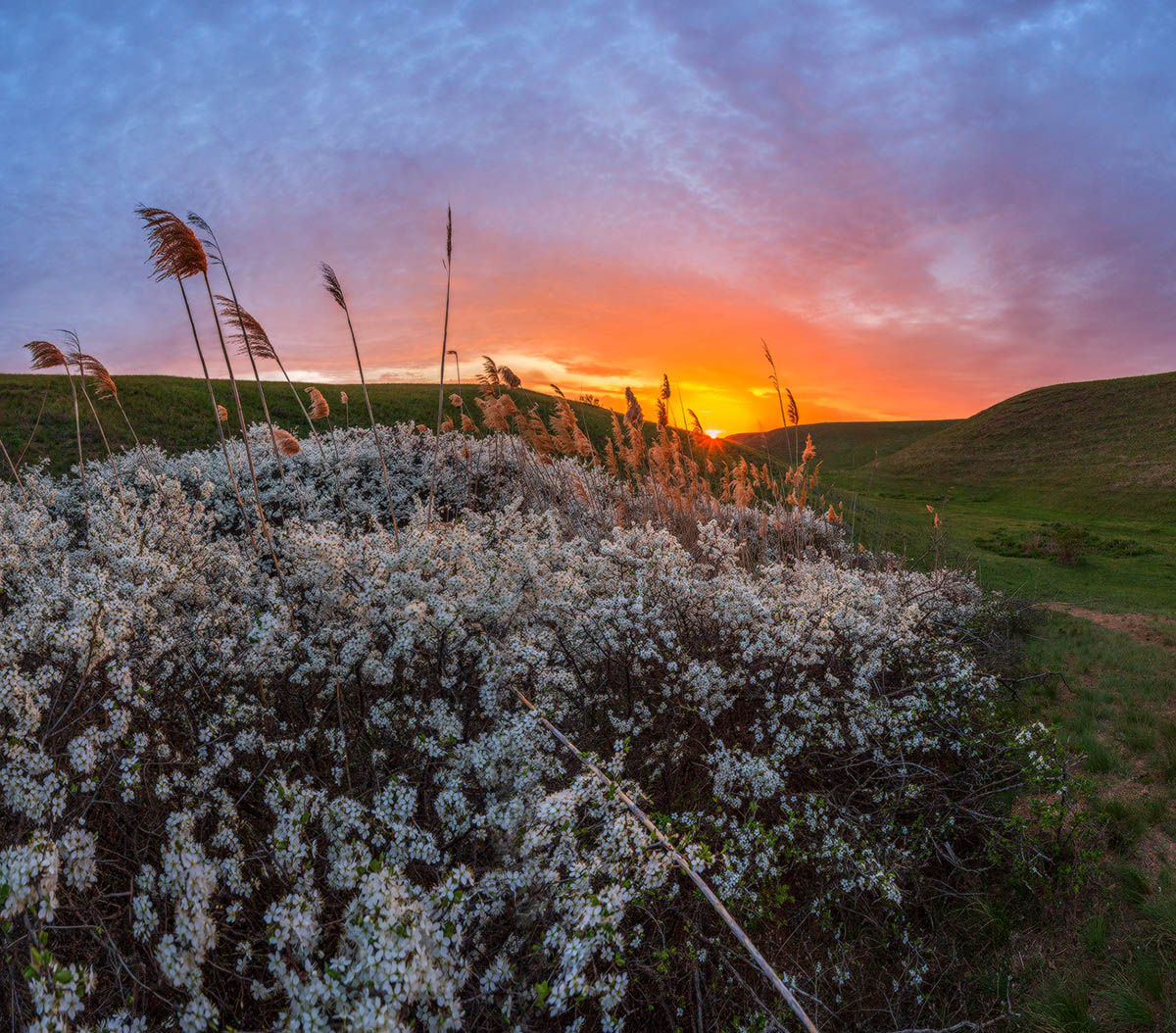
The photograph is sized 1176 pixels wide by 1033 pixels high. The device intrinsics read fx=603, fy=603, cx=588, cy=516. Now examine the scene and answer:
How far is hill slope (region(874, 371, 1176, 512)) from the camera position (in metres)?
41.3

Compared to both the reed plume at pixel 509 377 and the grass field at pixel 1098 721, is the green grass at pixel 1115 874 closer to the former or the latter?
the grass field at pixel 1098 721

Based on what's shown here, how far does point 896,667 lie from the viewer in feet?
22.8

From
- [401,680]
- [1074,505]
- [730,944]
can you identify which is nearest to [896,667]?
[730,944]

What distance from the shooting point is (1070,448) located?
50438mm

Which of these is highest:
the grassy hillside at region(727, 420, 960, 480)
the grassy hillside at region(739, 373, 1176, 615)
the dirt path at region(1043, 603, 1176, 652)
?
the grassy hillside at region(727, 420, 960, 480)

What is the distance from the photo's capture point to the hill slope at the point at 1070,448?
41312 millimetres

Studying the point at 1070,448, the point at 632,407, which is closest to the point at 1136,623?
the point at 632,407

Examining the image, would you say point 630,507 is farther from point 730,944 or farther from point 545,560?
point 730,944

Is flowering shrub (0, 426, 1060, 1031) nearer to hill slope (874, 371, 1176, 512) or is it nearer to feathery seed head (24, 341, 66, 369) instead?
feathery seed head (24, 341, 66, 369)

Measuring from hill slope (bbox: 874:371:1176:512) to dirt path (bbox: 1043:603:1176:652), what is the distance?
106 feet

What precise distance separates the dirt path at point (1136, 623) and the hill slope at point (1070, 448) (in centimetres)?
3241

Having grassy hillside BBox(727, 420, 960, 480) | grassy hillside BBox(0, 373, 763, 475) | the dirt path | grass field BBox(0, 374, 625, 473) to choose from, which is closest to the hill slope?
grassy hillside BBox(727, 420, 960, 480)

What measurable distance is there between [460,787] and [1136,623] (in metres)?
14.0

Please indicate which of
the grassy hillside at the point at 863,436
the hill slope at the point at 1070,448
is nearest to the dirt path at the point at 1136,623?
the hill slope at the point at 1070,448
